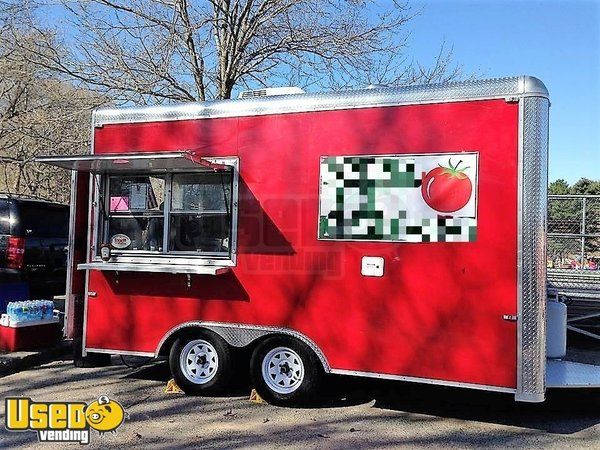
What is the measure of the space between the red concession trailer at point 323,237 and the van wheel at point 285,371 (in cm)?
2

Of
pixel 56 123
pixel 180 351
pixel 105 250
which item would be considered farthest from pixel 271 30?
pixel 180 351

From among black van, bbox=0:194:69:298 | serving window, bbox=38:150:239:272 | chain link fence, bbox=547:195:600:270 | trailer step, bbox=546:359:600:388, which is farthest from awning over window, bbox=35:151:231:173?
chain link fence, bbox=547:195:600:270

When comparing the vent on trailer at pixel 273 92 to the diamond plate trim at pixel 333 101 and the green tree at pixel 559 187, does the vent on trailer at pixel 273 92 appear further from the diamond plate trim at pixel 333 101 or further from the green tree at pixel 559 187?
the green tree at pixel 559 187

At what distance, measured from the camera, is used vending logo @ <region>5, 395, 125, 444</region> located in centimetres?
493

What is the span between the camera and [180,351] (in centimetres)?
601

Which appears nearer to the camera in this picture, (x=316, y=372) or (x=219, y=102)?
(x=316, y=372)

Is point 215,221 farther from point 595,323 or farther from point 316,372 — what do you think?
point 595,323

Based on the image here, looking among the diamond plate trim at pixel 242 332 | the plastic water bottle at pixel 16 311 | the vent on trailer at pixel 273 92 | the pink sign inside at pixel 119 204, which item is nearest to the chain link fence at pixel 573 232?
the vent on trailer at pixel 273 92

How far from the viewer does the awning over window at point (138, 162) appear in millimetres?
5508

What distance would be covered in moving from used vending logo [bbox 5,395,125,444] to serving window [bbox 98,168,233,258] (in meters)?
1.62

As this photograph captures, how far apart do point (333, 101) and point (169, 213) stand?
2070mm

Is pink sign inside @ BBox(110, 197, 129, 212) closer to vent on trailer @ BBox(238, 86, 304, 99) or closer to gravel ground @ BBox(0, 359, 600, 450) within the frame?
vent on trailer @ BBox(238, 86, 304, 99)

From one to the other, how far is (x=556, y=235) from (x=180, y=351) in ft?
20.5

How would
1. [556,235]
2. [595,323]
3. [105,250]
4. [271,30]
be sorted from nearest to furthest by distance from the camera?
[105,250] → [595,323] → [556,235] → [271,30]
